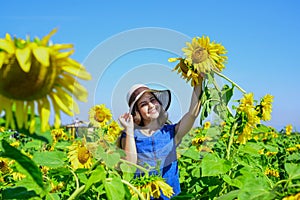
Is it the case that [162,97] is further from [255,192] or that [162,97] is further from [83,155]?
[255,192]

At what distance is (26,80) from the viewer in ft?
2.77

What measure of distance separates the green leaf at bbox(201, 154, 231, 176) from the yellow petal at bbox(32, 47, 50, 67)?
1202 millimetres

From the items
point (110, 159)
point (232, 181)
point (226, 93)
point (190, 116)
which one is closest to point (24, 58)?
point (110, 159)

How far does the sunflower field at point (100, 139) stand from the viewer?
841 mm

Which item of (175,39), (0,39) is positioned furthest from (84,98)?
(175,39)

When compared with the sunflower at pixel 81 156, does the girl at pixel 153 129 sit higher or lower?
higher

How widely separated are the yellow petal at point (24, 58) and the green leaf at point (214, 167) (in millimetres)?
1203

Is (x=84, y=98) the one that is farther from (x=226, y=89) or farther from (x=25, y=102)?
(x=226, y=89)

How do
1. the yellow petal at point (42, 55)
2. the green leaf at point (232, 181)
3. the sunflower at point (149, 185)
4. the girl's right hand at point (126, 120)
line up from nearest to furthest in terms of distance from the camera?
the yellow petal at point (42, 55)
the sunflower at point (149, 185)
the green leaf at point (232, 181)
the girl's right hand at point (126, 120)

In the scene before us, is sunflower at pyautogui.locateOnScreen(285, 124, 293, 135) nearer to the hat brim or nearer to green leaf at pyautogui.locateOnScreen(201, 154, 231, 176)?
the hat brim

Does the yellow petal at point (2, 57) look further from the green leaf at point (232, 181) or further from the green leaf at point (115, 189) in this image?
the green leaf at point (232, 181)

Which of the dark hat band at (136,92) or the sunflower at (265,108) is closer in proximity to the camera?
the dark hat band at (136,92)

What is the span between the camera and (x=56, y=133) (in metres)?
4.63

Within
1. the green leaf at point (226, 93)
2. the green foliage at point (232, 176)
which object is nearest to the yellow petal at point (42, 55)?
the green foliage at point (232, 176)
